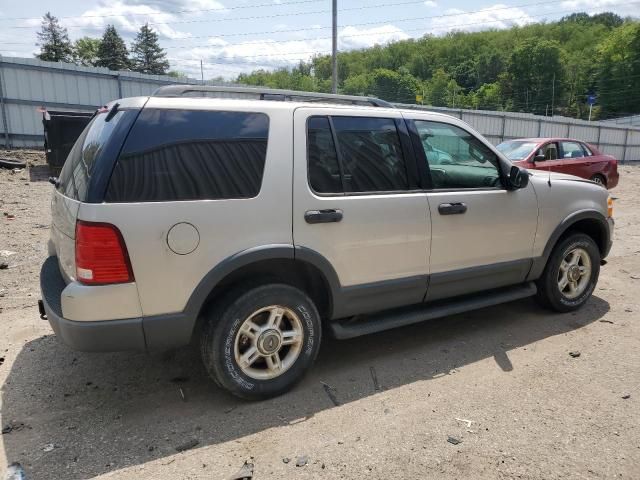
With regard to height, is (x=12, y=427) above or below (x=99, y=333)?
below

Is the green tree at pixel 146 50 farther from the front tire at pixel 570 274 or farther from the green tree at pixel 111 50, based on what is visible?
the front tire at pixel 570 274

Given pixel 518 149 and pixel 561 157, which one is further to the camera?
pixel 561 157

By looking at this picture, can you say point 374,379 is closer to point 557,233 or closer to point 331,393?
point 331,393

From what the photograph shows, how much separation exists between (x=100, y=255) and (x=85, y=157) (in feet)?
2.46

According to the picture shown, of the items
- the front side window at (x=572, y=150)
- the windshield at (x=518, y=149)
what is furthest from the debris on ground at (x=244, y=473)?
the front side window at (x=572, y=150)

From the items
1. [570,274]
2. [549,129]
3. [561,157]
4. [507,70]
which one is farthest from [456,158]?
[507,70]

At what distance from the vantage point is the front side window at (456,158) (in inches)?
155

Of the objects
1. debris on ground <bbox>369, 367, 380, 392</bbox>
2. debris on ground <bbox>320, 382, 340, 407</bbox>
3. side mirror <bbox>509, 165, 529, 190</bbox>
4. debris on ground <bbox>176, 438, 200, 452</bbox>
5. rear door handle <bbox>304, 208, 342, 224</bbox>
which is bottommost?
debris on ground <bbox>369, 367, 380, 392</bbox>

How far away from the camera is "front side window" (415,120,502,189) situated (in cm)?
393

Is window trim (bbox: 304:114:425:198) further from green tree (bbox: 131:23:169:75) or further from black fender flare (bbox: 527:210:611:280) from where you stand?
green tree (bbox: 131:23:169:75)

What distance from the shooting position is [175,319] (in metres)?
2.94

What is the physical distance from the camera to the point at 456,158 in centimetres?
420

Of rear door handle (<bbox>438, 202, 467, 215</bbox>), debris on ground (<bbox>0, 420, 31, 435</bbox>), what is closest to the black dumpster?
debris on ground (<bbox>0, 420, 31, 435</bbox>)

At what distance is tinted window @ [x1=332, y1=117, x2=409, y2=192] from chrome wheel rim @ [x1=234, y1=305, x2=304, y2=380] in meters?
1.01
